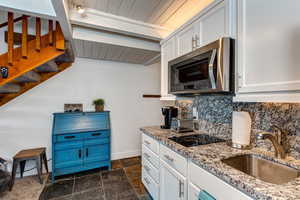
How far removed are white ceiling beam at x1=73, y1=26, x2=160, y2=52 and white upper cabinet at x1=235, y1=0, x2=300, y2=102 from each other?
1.56 meters

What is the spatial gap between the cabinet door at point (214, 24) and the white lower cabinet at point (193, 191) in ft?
4.11

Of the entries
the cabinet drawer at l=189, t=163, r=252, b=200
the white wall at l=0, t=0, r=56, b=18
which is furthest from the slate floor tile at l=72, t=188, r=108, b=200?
the white wall at l=0, t=0, r=56, b=18

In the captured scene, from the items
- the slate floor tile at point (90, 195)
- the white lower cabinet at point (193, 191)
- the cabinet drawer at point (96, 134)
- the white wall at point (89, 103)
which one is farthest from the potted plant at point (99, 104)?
the white lower cabinet at point (193, 191)

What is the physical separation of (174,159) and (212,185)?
1.53 feet

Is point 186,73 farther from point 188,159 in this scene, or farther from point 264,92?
point 188,159

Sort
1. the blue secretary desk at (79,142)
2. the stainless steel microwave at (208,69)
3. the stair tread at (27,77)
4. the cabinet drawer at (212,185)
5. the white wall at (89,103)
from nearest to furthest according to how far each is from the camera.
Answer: the cabinet drawer at (212,185)
the stainless steel microwave at (208,69)
the stair tread at (27,77)
the blue secretary desk at (79,142)
the white wall at (89,103)

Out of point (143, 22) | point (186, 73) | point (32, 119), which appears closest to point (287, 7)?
point (186, 73)

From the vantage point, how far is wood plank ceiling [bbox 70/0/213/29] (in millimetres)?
1677

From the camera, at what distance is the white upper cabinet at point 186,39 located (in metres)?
1.61

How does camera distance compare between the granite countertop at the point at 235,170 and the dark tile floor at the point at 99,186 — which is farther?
the dark tile floor at the point at 99,186

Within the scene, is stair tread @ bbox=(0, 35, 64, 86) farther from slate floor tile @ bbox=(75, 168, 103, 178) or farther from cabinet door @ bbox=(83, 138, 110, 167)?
slate floor tile @ bbox=(75, 168, 103, 178)

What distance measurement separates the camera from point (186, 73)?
1.64m

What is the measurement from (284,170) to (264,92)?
53cm

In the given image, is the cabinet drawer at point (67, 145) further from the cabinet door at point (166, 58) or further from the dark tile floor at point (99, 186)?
the cabinet door at point (166, 58)
